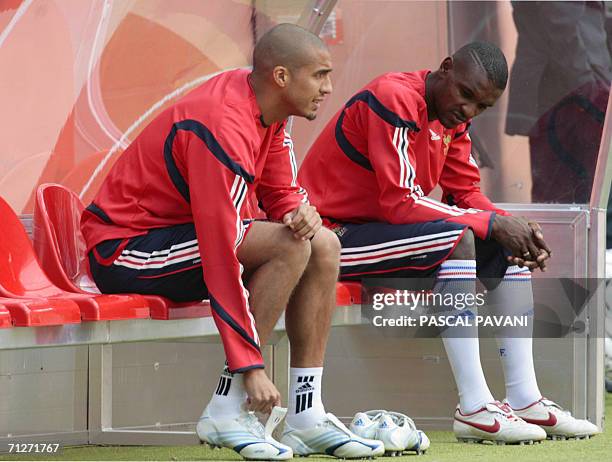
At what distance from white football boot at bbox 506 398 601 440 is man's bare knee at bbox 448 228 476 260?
0.53 metres

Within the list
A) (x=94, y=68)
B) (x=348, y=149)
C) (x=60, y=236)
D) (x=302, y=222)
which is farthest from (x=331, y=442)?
(x=94, y=68)

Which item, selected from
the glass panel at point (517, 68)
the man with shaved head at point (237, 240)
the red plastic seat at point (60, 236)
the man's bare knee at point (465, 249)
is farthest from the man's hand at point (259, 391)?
the glass panel at point (517, 68)

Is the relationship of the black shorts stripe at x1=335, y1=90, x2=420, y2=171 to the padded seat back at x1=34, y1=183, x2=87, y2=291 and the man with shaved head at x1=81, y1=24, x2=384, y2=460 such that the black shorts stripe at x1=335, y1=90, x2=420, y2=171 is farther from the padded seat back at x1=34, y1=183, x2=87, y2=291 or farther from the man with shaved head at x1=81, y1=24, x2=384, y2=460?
the padded seat back at x1=34, y1=183, x2=87, y2=291

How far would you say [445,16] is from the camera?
208 inches

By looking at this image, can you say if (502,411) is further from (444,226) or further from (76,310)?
(76,310)

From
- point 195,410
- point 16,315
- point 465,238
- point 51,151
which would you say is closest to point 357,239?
point 465,238

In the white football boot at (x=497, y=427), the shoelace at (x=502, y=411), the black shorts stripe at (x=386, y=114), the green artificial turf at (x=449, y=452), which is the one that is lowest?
the green artificial turf at (x=449, y=452)

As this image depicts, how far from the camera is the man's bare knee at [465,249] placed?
3889 millimetres

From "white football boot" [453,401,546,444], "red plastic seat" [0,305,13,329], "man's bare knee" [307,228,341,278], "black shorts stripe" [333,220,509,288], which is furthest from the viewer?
"black shorts stripe" [333,220,509,288]

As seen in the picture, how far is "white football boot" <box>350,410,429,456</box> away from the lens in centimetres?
351

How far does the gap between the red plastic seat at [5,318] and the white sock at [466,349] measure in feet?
4.71

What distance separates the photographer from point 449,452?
3699 millimetres

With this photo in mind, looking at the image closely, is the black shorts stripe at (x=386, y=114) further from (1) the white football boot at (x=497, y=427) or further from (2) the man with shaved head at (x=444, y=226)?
(1) the white football boot at (x=497, y=427)

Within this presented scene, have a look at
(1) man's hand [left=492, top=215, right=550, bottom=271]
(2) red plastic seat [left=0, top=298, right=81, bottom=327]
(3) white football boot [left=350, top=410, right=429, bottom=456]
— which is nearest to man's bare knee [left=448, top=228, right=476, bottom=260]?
(1) man's hand [left=492, top=215, right=550, bottom=271]
